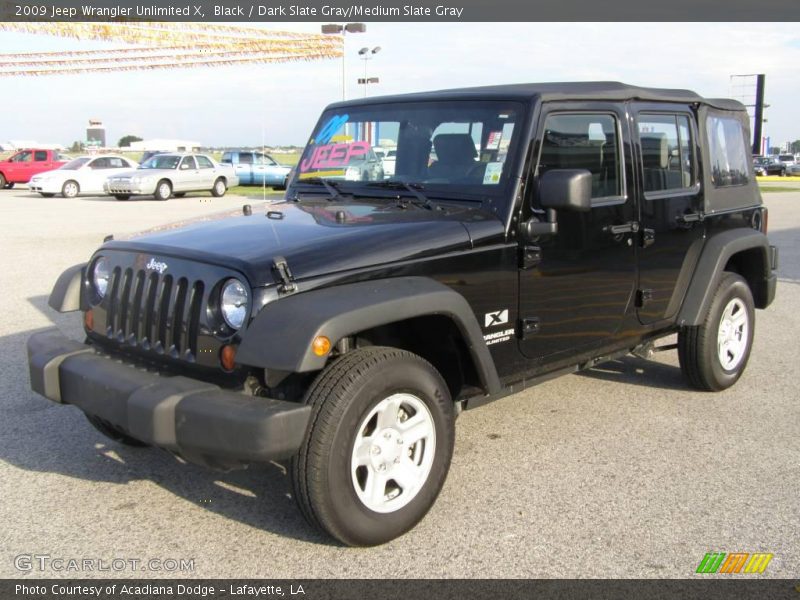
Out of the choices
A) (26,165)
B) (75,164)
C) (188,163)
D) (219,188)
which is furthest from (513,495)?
(26,165)

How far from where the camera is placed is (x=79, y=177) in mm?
28438

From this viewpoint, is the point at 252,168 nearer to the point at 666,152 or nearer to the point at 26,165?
the point at 26,165

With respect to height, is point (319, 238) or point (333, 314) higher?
point (319, 238)

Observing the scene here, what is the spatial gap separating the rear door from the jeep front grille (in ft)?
8.79

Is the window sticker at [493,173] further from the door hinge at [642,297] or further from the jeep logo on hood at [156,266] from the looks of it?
the jeep logo on hood at [156,266]

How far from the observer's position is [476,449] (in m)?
4.47

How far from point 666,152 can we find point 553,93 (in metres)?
1.18

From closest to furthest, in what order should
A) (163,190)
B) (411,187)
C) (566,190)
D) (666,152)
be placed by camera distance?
1. (566,190)
2. (411,187)
3. (666,152)
4. (163,190)

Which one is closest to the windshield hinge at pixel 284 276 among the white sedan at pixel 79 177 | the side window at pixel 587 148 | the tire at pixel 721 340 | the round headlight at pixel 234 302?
the round headlight at pixel 234 302

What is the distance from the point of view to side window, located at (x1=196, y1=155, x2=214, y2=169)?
1077 inches

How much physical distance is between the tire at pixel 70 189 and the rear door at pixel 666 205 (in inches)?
1057

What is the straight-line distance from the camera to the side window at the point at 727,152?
17.9 feet

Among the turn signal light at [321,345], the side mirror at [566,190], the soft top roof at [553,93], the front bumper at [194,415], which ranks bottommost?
the front bumper at [194,415]

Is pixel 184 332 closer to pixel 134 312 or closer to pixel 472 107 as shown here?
pixel 134 312
